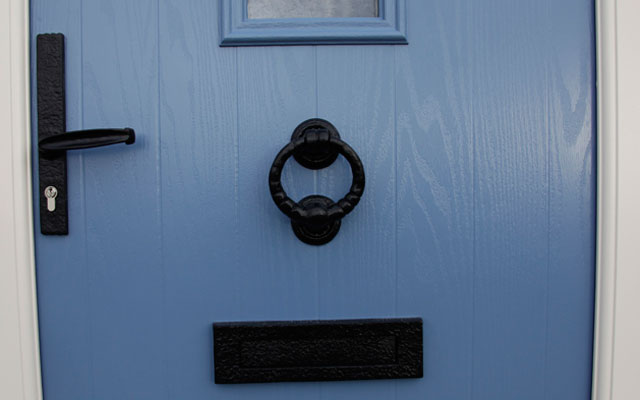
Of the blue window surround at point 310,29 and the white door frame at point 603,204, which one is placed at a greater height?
the blue window surround at point 310,29

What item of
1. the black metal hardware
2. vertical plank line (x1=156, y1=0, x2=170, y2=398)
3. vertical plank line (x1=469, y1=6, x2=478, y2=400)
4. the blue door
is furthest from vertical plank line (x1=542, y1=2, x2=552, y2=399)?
the black metal hardware

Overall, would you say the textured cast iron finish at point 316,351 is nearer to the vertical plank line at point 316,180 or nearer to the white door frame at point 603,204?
the vertical plank line at point 316,180

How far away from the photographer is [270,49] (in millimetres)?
589

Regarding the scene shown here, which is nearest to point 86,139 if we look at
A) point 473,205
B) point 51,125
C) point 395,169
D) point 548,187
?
point 51,125

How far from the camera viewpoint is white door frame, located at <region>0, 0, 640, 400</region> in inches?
22.2

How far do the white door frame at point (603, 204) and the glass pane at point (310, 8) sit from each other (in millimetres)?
328

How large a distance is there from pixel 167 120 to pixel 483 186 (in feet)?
1.56

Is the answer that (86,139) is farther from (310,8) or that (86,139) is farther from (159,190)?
(310,8)

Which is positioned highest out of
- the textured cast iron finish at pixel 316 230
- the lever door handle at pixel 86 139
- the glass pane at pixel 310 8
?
the glass pane at pixel 310 8

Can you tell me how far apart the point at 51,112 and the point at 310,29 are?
0.39m

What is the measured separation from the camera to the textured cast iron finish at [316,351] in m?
0.59

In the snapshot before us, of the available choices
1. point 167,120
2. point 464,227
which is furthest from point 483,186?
point 167,120

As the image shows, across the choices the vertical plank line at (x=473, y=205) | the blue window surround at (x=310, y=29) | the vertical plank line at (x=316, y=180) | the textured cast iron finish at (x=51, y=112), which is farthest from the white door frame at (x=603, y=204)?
the vertical plank line at (x=316, y=180)

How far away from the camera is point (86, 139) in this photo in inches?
21.7
